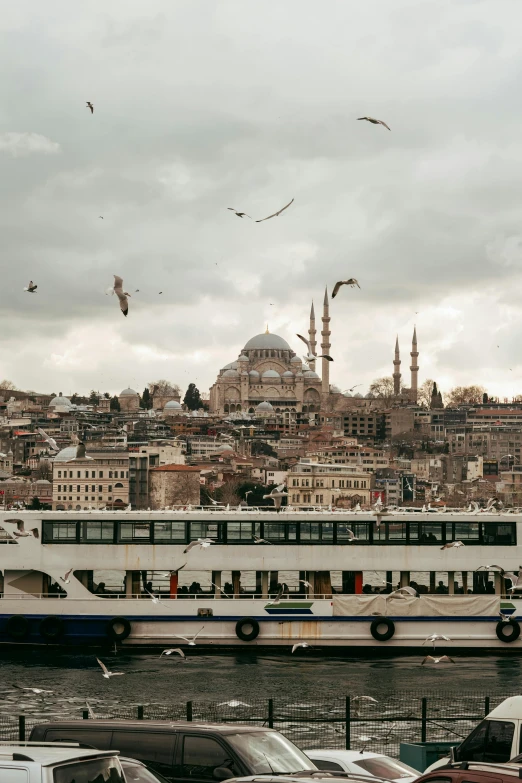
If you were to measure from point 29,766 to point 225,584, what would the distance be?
2043 cm

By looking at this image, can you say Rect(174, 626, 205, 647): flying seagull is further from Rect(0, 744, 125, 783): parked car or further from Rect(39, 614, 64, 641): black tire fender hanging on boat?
Rect(0, 744, 125, 783): parked car

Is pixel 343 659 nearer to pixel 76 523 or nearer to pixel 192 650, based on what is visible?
pixel 192 650

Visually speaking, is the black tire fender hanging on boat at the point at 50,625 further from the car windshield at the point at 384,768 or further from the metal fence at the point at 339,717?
the car windshield at the point at 384,768

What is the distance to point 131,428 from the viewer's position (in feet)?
549

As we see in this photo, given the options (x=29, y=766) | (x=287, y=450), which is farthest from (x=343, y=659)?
(x=287, y=450)

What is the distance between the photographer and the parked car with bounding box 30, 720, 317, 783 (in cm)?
945

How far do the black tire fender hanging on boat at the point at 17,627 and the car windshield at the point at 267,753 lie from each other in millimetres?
17570

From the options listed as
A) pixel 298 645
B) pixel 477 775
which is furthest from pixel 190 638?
pixel 477 775

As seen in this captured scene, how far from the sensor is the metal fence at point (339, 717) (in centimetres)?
1589

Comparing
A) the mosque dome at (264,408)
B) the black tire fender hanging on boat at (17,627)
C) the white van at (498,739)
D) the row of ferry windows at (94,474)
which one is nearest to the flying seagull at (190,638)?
the black tire fender hanging on boat at (17,627)

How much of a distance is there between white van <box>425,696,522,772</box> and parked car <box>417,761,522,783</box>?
96.8 inches

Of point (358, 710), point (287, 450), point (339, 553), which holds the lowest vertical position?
point (358, 710)

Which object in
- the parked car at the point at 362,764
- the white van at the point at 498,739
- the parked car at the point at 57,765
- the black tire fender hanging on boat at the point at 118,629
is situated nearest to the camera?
the parked car at the point at 57,765

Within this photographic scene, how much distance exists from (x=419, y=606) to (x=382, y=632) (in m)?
0.90
